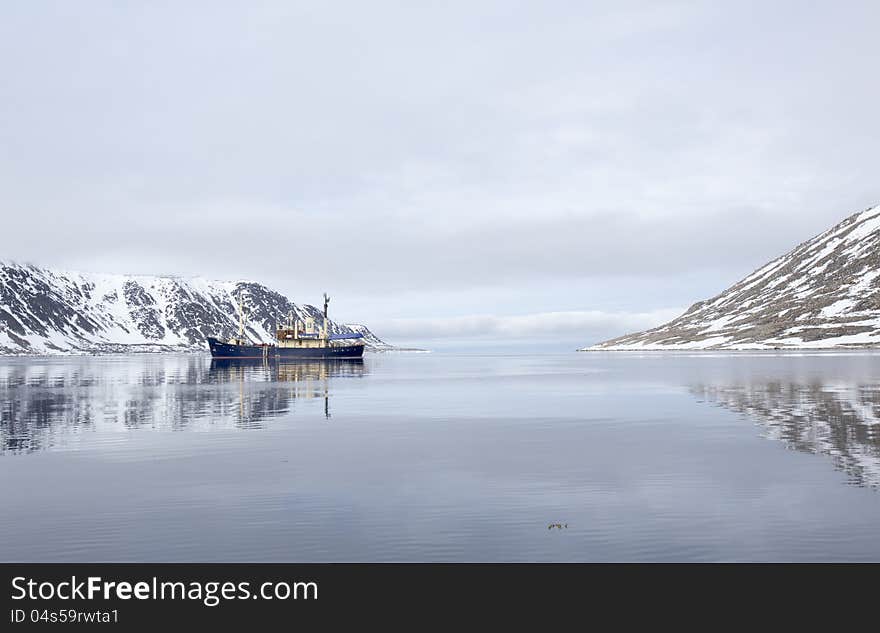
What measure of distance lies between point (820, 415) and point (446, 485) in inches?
1234

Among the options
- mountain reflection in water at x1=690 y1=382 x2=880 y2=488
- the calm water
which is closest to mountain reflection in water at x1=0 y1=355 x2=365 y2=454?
the calm water

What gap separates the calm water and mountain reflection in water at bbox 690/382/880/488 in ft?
0.75

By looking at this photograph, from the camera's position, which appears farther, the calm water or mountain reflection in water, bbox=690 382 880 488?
mountain reflection in water, bbox=690 382 880 488

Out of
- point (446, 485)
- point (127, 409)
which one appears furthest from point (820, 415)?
point (127, 409)

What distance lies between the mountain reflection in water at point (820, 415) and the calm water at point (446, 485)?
0.23 metres

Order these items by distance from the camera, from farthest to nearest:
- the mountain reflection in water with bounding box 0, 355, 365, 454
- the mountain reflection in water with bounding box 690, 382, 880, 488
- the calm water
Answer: the mountain reflection in water with bounding box 0, 355, 365, 454
the mountain reflection in water with bounding box 690, 382, 880, 488
the calm water

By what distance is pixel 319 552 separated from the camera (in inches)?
688

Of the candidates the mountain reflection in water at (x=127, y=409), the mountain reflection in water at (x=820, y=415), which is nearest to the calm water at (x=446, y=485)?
the mountain reflection in water at (x=820, y=415)

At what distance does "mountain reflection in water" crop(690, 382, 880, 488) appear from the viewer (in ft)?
100

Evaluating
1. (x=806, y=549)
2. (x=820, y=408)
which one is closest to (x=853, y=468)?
(x=806, y=549)

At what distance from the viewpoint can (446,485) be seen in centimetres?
2628

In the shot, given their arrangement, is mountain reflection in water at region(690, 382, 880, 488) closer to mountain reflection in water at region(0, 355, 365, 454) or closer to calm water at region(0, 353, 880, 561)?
calm water at region(0, 353, 880, 561)
